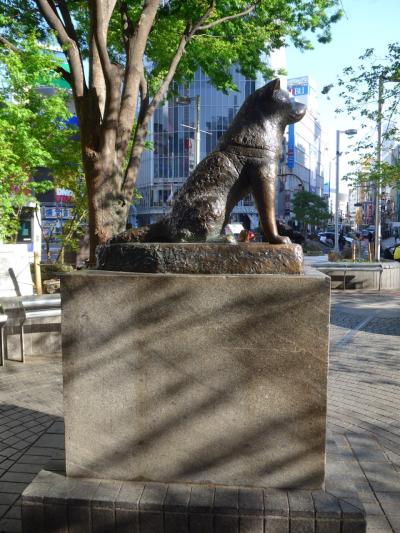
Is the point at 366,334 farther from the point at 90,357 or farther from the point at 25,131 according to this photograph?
the point at 25,131

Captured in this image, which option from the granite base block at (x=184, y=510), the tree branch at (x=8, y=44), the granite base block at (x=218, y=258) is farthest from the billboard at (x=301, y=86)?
the granite base block at (x=184, y=510)

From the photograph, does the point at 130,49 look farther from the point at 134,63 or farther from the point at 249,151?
the point at 249,151

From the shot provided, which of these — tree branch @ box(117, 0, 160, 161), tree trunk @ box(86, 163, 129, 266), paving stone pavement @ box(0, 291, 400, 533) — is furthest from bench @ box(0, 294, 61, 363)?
tree branch @ box(117, 0, 160, 161)

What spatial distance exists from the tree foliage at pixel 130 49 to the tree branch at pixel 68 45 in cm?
2

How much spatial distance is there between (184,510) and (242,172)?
6.69 feet

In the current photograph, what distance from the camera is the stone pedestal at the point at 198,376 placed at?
8.86 feet

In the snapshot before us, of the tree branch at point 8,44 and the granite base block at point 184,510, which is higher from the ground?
the tree branch at point 8,44

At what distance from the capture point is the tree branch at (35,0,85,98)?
9.31m

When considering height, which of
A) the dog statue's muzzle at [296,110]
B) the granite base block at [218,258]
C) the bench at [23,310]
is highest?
the dog statue's muzzle at [296,110]

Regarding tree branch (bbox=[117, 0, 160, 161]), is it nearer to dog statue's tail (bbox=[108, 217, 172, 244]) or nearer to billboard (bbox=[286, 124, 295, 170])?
dog statue's tail (bbox=[108, 217, 172, 244])

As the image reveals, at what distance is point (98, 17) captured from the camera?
8.69 meters

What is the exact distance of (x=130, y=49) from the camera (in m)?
9.56

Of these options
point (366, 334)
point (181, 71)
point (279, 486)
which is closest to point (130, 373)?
point (279, 486)

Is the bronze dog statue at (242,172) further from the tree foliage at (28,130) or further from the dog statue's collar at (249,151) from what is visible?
the tree foliage at (28,130)
